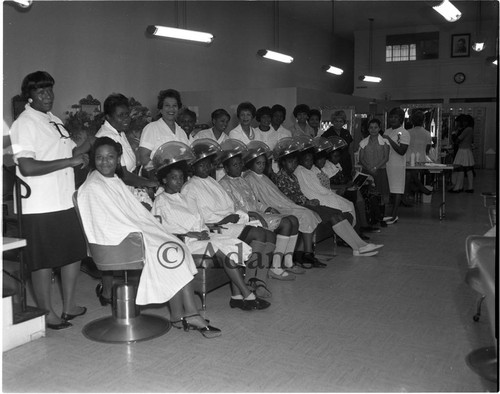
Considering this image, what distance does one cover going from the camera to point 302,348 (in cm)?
306

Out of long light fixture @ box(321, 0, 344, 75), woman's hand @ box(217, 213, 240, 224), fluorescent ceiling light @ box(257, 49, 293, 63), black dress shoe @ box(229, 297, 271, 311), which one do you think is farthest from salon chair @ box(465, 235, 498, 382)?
long light fixture @ box(321, 0, 344, 75)

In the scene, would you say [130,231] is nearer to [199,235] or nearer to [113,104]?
[199,235]

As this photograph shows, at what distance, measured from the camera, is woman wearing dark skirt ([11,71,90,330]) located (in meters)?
3.16

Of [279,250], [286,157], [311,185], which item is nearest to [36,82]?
[279,250]

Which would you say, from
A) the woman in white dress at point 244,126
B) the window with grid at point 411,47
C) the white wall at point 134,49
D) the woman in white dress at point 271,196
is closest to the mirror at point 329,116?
the white wall at point 134,49

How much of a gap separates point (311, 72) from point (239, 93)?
480cm

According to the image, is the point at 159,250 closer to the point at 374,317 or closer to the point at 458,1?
the point at 374,317

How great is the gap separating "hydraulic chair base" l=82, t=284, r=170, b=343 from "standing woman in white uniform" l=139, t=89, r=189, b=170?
1331 mm

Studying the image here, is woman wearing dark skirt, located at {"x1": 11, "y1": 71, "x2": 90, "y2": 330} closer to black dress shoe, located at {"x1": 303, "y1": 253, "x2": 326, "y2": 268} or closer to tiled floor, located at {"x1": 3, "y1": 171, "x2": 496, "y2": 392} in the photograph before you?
tiled floor, located at {"x1": 3, "y1": 171, "x2": 496, "y2": 392}

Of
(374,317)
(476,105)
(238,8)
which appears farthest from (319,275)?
(476,105)

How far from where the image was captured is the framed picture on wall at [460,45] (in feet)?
42.6

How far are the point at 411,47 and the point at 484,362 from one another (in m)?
11.9

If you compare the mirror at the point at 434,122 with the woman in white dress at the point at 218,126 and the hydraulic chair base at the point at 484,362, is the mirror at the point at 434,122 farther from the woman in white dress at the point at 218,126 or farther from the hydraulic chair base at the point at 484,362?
the hydraulic chair base at the point at 484,362

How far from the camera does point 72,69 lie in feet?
22.5
